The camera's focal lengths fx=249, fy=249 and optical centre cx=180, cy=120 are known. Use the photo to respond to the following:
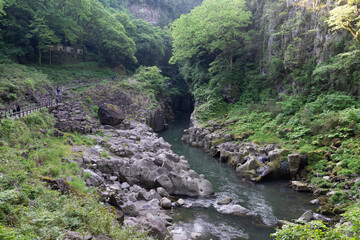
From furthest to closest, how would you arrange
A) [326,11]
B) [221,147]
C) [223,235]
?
[221,147]
[326,11]
[223,235]

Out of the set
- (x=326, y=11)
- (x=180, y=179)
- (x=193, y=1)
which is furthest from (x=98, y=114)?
(x=193, y=1)

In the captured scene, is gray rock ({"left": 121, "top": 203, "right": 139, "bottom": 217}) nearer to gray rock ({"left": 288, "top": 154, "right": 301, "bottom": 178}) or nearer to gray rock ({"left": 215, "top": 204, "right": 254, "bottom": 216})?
gray rock ({"left": 215, "top": 204, "right": 254, "bottom": 216})

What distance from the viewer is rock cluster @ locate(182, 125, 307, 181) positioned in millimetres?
18547

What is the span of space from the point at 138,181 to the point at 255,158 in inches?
390

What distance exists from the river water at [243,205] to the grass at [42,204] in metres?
4.61

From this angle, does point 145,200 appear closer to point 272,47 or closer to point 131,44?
point 272,47

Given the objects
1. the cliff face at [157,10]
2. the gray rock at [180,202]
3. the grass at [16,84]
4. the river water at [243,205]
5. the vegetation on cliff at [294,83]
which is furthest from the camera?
the cliff face at [157,10]

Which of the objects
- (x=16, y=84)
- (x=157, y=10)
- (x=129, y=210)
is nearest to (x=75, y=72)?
(x=16, y=84)

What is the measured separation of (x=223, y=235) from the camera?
11555mm

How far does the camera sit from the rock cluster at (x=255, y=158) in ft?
60.8

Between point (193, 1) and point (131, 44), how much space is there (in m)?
52.9

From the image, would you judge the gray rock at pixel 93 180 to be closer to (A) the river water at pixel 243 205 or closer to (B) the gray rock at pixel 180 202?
(A) the river water at pixel 243 205

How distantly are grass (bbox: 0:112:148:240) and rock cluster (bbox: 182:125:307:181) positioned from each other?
12681 millimetres

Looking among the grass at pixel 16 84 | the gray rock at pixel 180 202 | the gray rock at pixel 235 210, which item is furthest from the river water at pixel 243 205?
the grass at pixel 16 84
